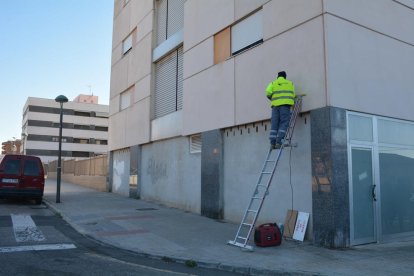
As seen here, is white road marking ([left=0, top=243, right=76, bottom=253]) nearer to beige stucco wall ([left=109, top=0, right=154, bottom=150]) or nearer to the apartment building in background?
beige stucco wall ([left=109, top=0, right=154, bottom=150])

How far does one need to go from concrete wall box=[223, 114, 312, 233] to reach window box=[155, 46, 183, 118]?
14.7ft

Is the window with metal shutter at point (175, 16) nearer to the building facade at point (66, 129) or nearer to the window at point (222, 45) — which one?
the window at point (222, 45)

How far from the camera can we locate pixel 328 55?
894cm

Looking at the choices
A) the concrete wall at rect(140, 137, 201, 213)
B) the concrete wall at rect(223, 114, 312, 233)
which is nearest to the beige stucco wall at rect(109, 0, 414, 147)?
the concrete wall at rect(223, 114, 312, 233)

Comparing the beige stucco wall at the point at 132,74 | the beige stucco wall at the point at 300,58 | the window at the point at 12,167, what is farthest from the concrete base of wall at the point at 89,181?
the beige stucco wall at the point at 300,58

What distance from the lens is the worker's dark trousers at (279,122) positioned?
9177 mm

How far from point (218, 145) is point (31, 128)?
225 ft

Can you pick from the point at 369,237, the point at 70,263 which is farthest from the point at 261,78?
the point at 70,263

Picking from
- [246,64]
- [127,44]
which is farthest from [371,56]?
[127,44]

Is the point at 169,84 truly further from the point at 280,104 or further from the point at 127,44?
the point at 280,104

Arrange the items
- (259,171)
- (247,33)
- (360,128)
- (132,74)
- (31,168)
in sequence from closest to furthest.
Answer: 1. (360,128)
2. (259,171)
3. (247,33)
4. (31,168)
5. (132,74)

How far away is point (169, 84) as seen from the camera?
1709 centimetres

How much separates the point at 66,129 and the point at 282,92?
70.8 meters

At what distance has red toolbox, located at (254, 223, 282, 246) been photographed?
8398 millimetres
